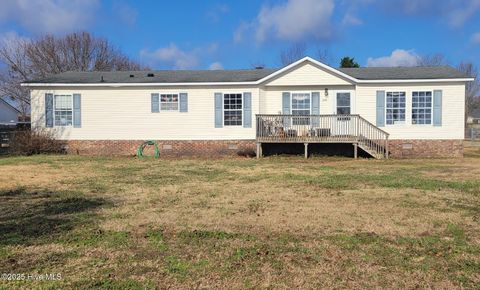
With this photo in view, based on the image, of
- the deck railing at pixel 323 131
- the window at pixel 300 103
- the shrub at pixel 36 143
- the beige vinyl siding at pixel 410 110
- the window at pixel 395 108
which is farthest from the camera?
the window at pixel 300 103

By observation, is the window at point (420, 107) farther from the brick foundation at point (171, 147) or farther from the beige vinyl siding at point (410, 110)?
the brick foundation at point (171, 147)

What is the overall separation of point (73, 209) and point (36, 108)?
14217 mm

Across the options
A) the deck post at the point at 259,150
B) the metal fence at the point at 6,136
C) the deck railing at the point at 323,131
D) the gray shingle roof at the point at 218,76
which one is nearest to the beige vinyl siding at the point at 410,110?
the gray shingle roof at the point at 218,76

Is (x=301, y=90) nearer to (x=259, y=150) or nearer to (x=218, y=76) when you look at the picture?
(x=259, y=150)

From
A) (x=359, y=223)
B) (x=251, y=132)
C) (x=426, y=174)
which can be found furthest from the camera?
(x=251, y=132)

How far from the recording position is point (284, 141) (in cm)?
1812

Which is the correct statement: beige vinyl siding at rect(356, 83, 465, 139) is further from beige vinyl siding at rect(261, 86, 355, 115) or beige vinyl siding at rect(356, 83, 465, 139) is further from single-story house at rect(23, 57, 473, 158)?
beige vinyl siding at rect(261, 86, 355, 115)

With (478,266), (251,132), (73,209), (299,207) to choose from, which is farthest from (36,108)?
(478,266)

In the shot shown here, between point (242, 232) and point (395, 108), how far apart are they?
14916mm

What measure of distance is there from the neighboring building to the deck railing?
92.4ft

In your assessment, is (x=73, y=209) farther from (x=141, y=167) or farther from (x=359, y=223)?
(x=141, y=167)

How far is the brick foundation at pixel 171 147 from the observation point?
19.6 meters

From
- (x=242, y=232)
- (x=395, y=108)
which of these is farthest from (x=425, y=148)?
(x=242, y=232)

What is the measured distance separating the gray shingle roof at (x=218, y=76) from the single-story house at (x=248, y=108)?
51mm
